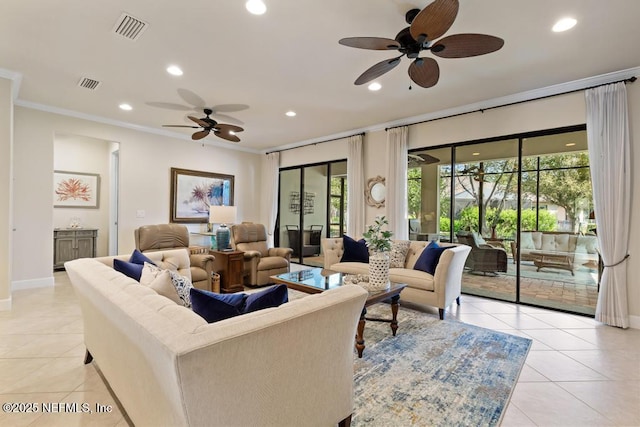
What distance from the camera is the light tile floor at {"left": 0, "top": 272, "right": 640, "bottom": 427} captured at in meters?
1.85

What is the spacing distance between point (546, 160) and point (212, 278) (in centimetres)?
484

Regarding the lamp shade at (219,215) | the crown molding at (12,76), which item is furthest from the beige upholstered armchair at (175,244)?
the crown molding at (12,76)

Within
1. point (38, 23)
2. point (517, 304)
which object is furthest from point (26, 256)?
point (517, 304)

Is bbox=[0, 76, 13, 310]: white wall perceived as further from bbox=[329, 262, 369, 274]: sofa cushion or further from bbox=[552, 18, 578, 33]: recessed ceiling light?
bbox=[552, 18, 578, 33]: recessed ceiling light

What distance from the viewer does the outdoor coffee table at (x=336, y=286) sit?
261 cm

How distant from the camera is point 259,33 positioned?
276 cm

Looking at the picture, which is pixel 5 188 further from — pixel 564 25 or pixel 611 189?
pixel 611 189

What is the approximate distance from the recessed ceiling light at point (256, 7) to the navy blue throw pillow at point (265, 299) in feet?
7.24

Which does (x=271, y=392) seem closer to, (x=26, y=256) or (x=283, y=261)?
(x=283, y=261)

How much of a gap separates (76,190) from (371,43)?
280 inches

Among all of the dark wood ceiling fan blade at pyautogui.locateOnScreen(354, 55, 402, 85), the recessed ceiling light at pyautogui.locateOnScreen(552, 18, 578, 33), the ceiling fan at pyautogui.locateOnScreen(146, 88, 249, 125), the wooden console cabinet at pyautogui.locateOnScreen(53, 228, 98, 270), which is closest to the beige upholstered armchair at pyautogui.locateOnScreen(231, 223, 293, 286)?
the ceiling fan at pyautogui.locateOnScreen(146, 88, 249, 125)

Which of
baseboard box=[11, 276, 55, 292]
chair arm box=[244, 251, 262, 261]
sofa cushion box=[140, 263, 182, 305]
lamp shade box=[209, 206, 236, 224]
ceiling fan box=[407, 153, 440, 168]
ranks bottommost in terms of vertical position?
baseboard box=[11, 276, 55, 292]

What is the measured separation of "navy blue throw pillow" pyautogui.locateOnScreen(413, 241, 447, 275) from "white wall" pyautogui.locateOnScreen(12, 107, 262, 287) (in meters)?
4.79

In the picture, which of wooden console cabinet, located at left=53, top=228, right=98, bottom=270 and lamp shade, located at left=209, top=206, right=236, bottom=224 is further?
wooden console cabinet, located at left=53, top=228, right=98, bottom=270
